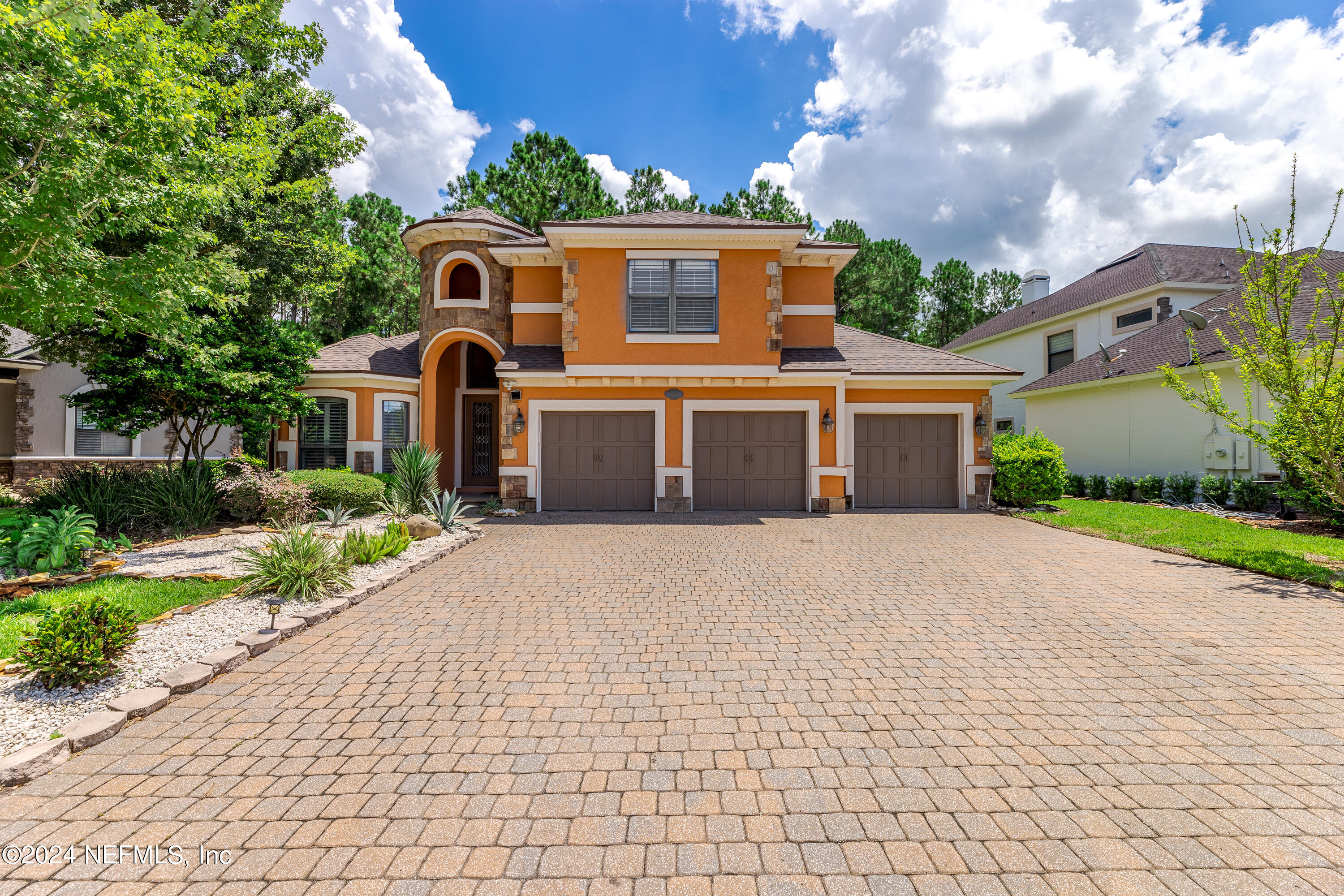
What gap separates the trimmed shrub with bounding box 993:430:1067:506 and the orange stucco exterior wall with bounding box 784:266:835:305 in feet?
20.1

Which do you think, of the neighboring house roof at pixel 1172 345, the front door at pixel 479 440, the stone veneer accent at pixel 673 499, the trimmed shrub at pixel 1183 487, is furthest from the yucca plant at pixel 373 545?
the trimmed shrub at pixel 1183 487

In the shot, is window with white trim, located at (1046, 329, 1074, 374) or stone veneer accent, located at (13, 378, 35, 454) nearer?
stone veneer accent, located at (13, 378, 35, 454)

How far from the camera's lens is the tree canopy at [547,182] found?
2377 cm

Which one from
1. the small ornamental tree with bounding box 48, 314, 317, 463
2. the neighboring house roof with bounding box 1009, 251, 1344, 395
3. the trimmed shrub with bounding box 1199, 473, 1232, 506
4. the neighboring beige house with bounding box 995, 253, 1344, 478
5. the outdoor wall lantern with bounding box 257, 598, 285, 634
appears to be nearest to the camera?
the outdoor wall lantern with bounding box 257, 598, 285, 634

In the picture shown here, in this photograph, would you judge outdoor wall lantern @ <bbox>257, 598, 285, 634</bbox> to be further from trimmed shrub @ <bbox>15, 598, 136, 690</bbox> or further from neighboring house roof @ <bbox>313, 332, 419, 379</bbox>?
neighboring house roof @ <bbox>313, 332, 419, 379</bbox>

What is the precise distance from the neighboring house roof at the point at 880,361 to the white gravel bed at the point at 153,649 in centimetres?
983

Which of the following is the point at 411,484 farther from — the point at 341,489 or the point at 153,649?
the point at 153,649

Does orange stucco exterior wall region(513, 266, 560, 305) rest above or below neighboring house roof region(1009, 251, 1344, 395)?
above

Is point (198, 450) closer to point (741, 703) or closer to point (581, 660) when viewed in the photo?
point (581, 660)

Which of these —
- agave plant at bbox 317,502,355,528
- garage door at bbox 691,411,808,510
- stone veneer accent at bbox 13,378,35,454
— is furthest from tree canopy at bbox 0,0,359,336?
garage door at bbox 691,411,808,510

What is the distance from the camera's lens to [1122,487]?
15602mm

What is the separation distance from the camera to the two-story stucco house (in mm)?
12805

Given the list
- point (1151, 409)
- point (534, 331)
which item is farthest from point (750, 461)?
point (1151, 409)

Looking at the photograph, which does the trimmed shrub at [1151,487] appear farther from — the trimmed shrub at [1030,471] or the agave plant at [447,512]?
the agave plant at [447,512]
